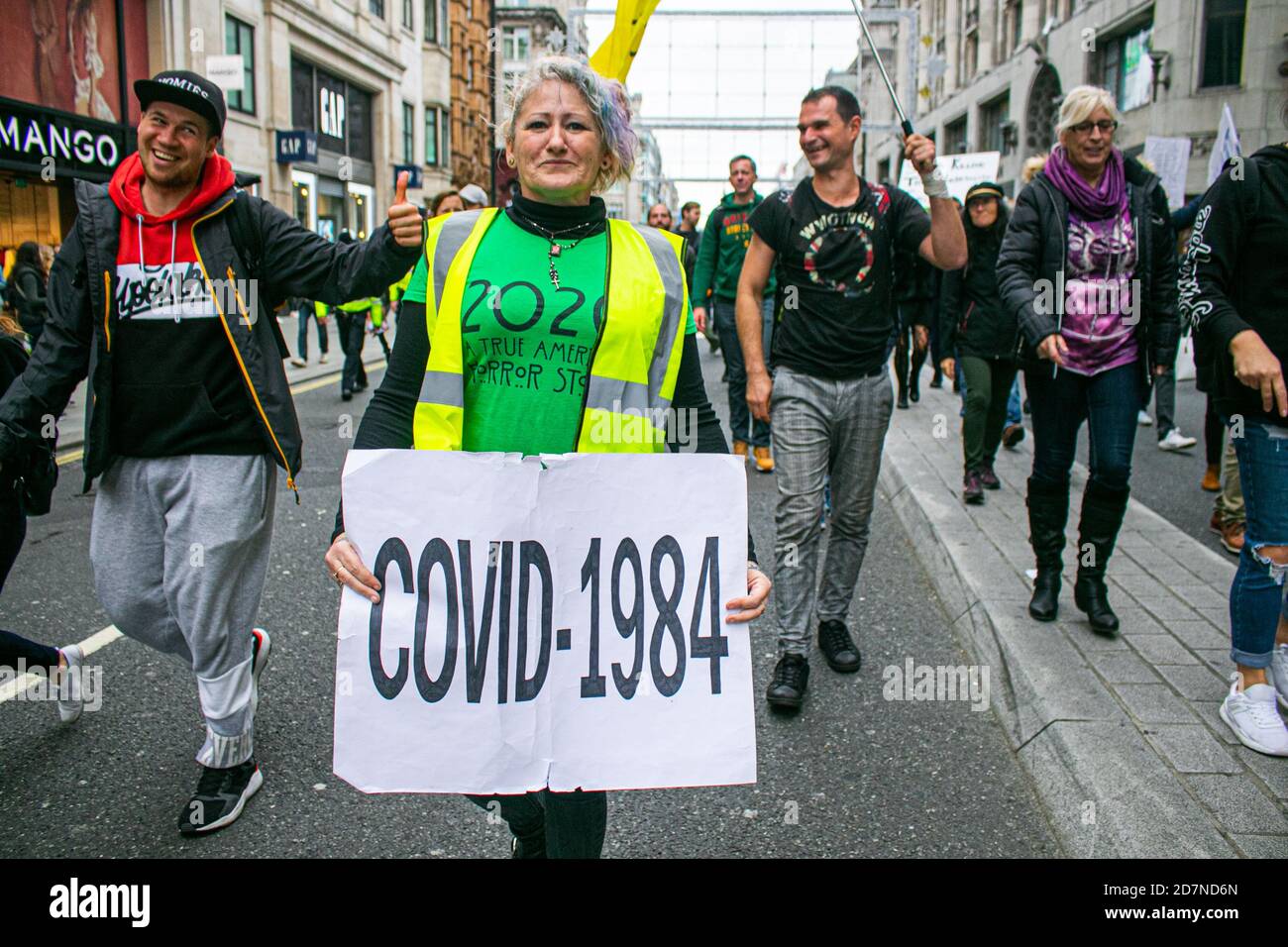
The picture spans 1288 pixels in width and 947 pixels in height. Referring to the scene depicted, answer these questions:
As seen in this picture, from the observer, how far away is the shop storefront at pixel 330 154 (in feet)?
87.3

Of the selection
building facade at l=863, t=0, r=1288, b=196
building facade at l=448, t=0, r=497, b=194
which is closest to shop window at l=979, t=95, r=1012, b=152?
building facade at l=863, t=0, r=1288, b=196

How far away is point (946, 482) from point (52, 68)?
17.1 meters

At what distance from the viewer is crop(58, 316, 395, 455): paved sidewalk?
30.6 ft

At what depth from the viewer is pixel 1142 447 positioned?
9367 millimetres

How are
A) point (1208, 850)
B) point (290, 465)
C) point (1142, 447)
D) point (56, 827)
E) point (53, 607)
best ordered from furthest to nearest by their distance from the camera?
point (1142, 447), point (53, 607), point (290, 465), point (56, 827), point (1208, 850)

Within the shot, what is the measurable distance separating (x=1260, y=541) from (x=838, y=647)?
1629 millimetres

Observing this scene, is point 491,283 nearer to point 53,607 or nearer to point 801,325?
point 801,325

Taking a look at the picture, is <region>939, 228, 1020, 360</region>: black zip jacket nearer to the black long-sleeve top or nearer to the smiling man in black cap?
the smiling man in black cap

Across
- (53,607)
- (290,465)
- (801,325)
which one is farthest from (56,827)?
(801,325)

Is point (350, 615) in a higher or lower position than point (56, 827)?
higher

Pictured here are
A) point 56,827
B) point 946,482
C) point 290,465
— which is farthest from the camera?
point 946,482

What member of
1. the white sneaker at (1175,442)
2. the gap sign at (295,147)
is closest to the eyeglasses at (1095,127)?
the white sneaker at (1175,442)

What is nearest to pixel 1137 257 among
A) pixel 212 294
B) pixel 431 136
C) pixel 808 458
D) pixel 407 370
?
pixel 808 458

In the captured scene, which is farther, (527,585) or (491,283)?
(491,283)
